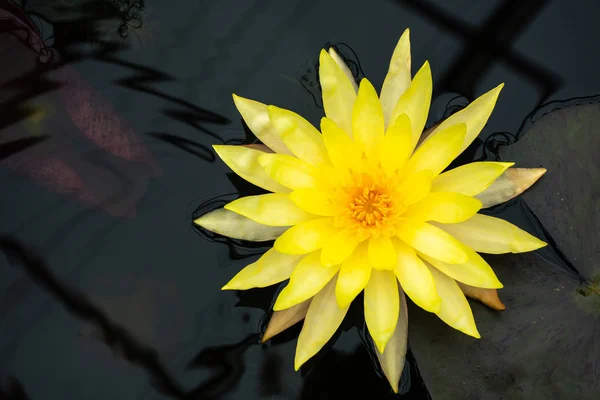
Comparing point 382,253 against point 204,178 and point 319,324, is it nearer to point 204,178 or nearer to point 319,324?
point 319,324

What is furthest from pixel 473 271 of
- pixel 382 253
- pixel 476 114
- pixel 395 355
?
pixel 476 114

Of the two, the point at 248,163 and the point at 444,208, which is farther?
the point at 248,163

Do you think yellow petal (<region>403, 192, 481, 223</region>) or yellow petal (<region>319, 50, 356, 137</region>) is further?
yellow petal (<region>319, 50, 356, 137</region>)

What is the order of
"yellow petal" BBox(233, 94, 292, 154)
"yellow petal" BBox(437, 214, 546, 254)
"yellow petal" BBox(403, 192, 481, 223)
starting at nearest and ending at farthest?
1. "yellow petal" BBox(403, 192, 481, 223)
2. "yellow petal" BBox(437, 214, 546, 254)
3. "yellow petal" BBox(233, 94, 292, 154)

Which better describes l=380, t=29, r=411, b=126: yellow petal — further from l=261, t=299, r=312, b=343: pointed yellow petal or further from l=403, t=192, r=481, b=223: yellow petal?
l=261, t=299, r=312, b=343: pointed yellow petal

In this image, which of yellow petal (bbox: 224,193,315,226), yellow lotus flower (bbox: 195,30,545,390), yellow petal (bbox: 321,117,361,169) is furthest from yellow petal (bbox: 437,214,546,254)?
yellow petal (bbox: 224,193,315,226)

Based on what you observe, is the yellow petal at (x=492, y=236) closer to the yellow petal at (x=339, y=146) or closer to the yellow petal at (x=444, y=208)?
the yellow petal at (x=444, y=208)

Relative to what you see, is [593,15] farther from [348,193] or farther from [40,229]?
[40,229]

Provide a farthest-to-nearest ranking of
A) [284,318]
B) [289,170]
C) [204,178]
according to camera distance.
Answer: [204,178] → [284,318] → [289,170]

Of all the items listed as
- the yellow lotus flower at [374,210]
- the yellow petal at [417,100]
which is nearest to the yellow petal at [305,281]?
the yellow lotus flower at [374,210]
